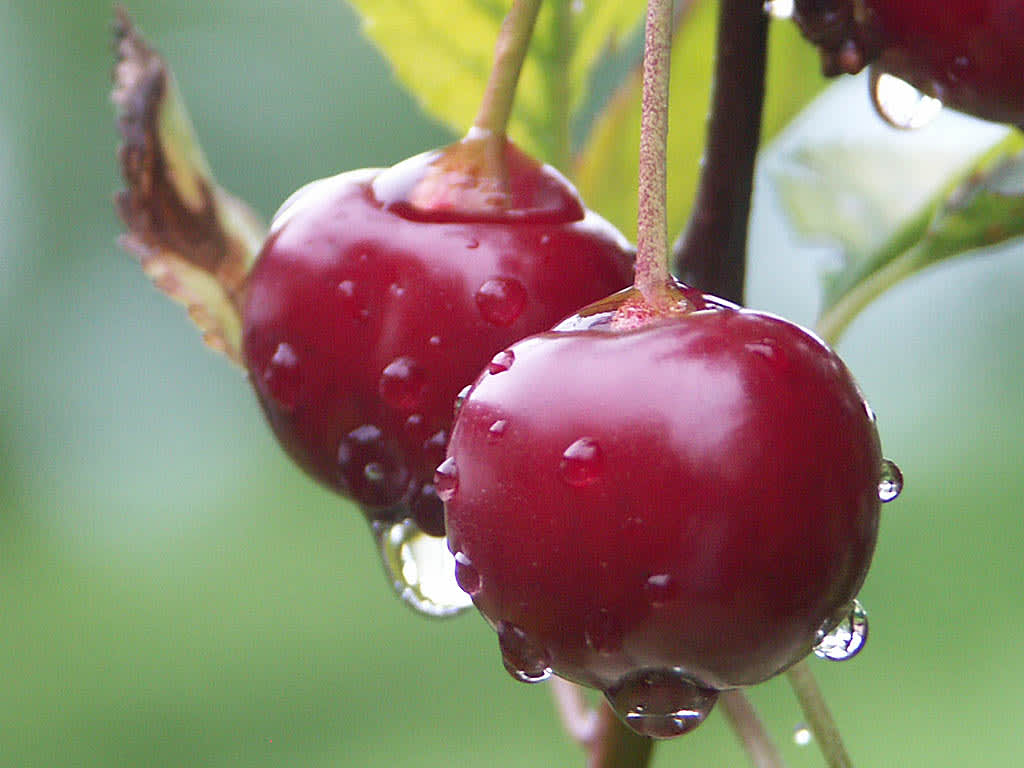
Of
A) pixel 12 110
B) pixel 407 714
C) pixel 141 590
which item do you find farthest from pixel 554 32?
pixel 12 110

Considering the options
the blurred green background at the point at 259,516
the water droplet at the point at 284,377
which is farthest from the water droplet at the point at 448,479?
the blurred green background at the point at 259,516

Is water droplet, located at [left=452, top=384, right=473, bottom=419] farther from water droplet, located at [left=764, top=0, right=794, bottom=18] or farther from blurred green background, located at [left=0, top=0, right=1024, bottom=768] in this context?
blurred green background, located at [left=0, top=0, right=1024, bottom=768]

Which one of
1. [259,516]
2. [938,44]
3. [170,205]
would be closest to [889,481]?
[938,44]

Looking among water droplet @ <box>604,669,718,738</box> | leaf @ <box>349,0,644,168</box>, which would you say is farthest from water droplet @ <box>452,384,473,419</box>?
leaf @ <box>349,0,644,168</box>

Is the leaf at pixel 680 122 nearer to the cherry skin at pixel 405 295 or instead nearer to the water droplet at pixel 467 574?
the cherry skin at pixel 405 295

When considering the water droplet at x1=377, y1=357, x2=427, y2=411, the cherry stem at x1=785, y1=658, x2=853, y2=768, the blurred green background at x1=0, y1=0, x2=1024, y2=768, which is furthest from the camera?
the blurred green background at x1=0, y1=0, x2=1024, y2=768

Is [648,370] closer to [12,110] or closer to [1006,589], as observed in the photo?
[1006,589]
